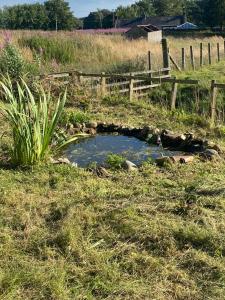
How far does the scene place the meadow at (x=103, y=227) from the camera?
3742 millimetres

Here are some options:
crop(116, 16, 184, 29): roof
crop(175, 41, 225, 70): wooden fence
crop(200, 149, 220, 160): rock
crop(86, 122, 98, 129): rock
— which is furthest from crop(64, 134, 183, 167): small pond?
crop(116, 16, 184, 29): roof

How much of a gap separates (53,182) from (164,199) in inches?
56.2

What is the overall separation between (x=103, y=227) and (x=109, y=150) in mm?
3374

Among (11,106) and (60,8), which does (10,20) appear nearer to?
(60,8)

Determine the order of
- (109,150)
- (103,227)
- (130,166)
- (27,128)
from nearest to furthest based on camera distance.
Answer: (103,227) < (27,128) < (130,166) < (109,150)

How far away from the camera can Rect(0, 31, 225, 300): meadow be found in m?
3.74

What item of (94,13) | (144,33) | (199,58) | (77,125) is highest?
(94,13)

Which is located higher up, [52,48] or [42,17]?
[42,17]

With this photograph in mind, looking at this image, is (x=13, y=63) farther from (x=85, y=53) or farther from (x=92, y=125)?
(x=85, y=53)

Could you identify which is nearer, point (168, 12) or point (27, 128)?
point (27, 128)

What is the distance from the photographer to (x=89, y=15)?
3871 inches

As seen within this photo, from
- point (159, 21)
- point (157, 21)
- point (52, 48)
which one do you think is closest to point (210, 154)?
point (52, 48)

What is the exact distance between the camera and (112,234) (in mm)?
4512

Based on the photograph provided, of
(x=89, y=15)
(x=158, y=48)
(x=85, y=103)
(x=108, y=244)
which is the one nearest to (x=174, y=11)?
(x=89, y=15)
